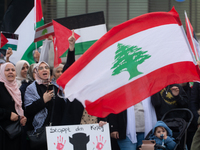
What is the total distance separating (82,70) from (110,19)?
9.47 m

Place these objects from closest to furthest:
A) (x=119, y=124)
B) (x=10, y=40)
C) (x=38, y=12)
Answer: (x=119, y=124) < (x=10, y=40) < (x=38, y=12)

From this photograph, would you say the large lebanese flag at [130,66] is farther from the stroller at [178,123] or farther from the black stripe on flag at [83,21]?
the black stripe on flag at [83,21]

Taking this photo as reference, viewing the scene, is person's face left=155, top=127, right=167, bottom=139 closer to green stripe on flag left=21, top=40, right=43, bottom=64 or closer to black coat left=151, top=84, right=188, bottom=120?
black coat left=151, top=84, right=188, bottom=120

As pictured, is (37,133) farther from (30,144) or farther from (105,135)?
(105,135)

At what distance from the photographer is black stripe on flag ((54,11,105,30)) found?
6.08 meters

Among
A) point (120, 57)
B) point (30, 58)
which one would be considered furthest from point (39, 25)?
point (120, 57)

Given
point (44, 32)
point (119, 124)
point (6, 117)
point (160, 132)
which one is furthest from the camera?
point (44, 32)

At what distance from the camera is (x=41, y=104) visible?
195 inches

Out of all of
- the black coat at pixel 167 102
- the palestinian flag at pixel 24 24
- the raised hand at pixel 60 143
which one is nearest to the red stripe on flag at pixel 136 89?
the raised hand at pixel 60 143

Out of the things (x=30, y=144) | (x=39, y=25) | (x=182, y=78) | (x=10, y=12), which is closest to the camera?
(x=182, y=78)

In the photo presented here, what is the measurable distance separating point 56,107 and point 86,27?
174 centimetres

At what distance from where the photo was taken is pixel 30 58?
7129 mm

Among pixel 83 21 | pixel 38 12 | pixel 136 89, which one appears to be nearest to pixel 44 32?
pixel 38 12

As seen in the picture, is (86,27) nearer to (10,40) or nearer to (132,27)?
(10,40)
